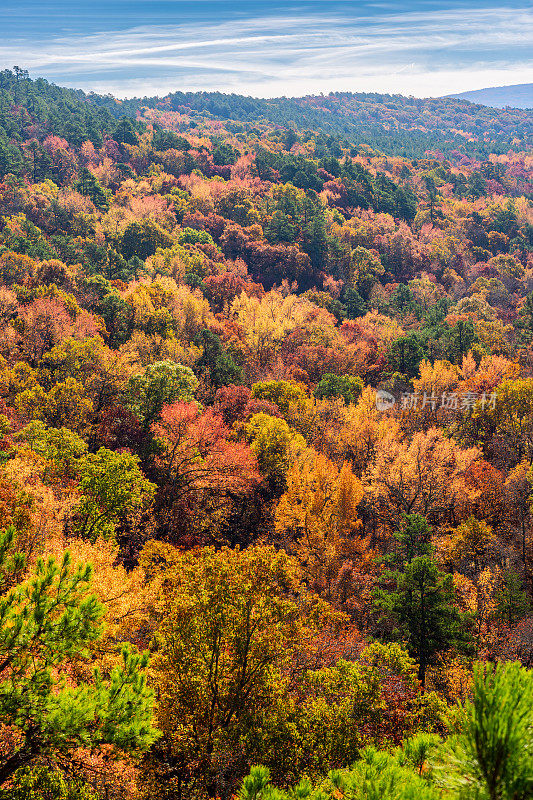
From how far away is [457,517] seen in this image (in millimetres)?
43000

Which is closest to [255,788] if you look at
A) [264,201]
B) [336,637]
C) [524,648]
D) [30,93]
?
[336,637]

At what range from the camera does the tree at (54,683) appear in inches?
362

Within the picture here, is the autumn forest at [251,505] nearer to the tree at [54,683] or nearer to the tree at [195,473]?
the tree at [54,683]

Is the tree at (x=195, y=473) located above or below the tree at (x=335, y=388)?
below

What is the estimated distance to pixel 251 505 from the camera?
136 feet

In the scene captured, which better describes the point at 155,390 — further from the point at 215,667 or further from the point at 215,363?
the point at 215,667

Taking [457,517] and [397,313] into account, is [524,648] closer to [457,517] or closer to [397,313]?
[457,517]

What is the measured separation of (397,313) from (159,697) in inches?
3186

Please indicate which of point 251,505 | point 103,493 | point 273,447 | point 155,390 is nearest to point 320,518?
point 251,505

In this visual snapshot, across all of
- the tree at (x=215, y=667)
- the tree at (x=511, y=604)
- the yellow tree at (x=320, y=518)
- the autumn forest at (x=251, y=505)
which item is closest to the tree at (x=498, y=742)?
the autumn forest at (x=251, y=505)

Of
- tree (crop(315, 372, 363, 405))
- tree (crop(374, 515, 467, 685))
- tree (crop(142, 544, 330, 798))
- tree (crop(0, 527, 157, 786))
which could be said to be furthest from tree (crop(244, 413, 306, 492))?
tree (crop(0, 527, 157, 786))

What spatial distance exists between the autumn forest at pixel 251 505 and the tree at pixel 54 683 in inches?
2.0

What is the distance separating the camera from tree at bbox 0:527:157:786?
9.19 metres

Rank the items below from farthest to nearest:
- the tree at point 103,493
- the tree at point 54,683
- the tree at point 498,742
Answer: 1. the tree at point 103,493
2. the tree at point 54,683
3. the tree at point 498,742
